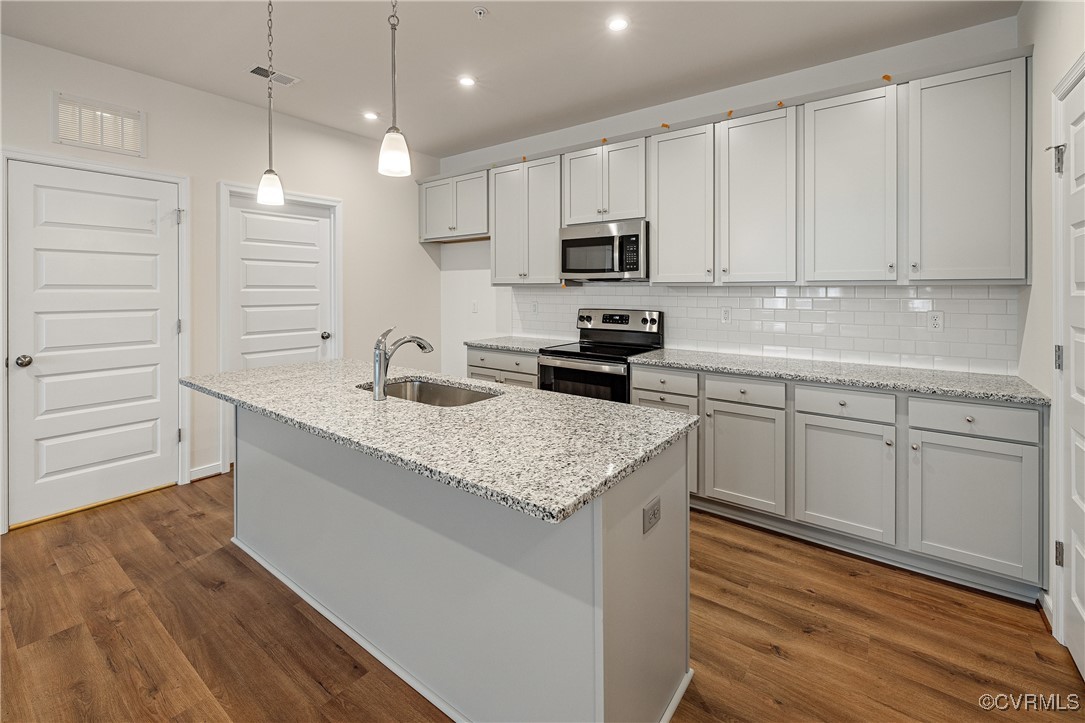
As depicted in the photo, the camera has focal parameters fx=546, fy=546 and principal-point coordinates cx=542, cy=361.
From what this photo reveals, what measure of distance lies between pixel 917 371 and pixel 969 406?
1.80ft

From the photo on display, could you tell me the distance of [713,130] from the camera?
11.1ft

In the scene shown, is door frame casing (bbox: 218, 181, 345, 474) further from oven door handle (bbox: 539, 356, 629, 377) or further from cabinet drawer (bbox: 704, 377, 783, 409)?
cabinet drawer (bbox: 704, 377, 783, 409)

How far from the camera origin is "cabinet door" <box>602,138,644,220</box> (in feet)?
12.3

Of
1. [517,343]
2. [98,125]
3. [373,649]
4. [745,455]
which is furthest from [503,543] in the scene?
[98,125]

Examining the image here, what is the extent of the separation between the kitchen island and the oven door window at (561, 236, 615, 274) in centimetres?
184

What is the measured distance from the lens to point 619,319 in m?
4.21

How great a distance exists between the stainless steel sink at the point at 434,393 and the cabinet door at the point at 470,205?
2405mm

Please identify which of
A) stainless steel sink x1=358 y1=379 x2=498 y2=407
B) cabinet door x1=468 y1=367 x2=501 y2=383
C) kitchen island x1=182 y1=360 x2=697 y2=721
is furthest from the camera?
cabinet door x1=468 y1=367 x2=501 y2=383

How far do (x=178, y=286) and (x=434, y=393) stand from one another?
2305mm

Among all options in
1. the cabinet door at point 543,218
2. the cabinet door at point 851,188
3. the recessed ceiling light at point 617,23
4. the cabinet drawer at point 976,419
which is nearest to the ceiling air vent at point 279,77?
the cabinet door at point 543,218

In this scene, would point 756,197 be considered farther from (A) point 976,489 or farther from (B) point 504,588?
(B) point 504,588

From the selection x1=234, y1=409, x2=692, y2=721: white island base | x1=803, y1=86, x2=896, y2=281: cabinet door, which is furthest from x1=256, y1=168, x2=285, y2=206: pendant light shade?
x1=803, y1=86, x2=896, y2=281: cabinet door

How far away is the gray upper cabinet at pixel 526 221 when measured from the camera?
4.25 meters

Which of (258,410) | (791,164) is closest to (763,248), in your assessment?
(791,164)
